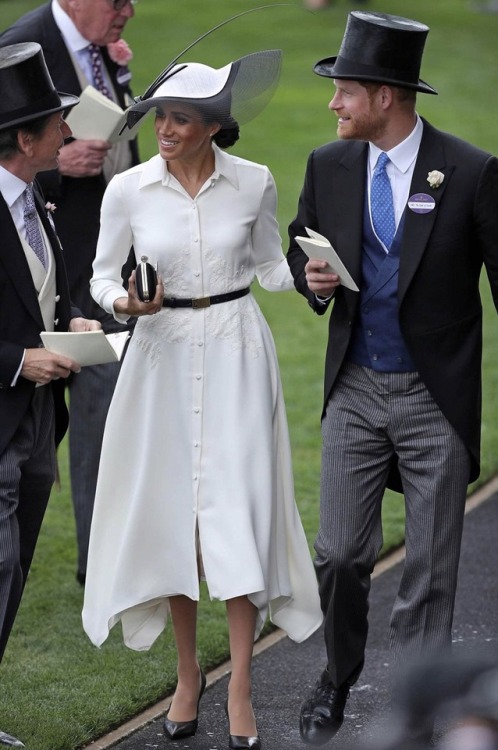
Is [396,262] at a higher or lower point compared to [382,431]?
higher

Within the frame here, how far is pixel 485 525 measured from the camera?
7809 millimetres

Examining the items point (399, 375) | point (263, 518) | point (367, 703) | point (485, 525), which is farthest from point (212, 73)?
point (485, 525)

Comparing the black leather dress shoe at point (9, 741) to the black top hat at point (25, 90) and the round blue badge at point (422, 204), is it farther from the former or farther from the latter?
the round blue badge at point (422, 204)

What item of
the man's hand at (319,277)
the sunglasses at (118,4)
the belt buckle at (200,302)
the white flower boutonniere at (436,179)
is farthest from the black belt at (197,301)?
the sunglasses at (118,4)

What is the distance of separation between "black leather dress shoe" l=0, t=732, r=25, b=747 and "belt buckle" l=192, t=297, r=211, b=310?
1.64 meters

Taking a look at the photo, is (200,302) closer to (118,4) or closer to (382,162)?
(382,162)

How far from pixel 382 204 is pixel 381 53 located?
0.50 m

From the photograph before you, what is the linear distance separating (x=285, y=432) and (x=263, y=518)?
35 cm

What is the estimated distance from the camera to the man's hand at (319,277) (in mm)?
4848

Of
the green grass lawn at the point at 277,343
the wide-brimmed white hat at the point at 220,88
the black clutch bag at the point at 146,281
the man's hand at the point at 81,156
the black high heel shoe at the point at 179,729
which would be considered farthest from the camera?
the man's hand at the point at 81,156

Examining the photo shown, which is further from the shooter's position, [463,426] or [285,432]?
[285,432]

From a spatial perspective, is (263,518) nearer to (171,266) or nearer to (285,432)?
(285,432)

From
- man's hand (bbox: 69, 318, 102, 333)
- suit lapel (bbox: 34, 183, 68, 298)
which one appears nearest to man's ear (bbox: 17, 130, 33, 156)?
suit lapel (bbox: 34, 183, 68, 298)

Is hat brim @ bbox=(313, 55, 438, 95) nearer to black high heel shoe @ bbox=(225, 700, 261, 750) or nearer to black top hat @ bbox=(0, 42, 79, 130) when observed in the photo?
black top hat @ bbox=(0, 42, 79, 130)
